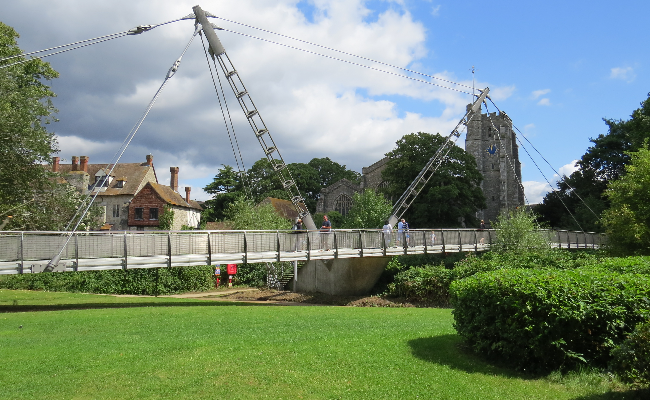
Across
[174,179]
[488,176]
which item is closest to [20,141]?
[174,179]

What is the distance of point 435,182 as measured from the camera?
181 ft

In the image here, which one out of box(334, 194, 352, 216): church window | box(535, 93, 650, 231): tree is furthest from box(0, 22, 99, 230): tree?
box(334, 194, 352, 216): church window

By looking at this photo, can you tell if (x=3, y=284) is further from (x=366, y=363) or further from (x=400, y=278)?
(x=366, y=363)

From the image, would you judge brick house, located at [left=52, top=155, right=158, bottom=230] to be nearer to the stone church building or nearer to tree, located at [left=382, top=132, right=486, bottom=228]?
the stone church building

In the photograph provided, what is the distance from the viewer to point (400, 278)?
95.6 ft

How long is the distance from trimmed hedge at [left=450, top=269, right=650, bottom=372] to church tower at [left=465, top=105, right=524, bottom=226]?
259 ft

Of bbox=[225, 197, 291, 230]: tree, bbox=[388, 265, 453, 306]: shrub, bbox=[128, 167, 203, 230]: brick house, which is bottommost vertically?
bbox=[388, 265, 453, 306]: shrub

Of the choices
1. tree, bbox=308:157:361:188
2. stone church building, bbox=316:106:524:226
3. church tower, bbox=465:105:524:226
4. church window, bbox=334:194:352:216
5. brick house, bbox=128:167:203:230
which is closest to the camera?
brick house, bbox=128:167:203:230

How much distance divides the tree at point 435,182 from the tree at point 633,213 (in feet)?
75.5

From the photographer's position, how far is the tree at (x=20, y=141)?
24.4m

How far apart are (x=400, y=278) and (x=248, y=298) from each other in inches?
346

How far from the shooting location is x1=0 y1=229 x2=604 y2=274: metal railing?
64.3ft

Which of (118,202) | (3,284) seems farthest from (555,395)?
(118,202)

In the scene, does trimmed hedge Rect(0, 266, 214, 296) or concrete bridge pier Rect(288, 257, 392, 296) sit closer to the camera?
concrete bridge pier Rect(288, 257, 392, 296)
